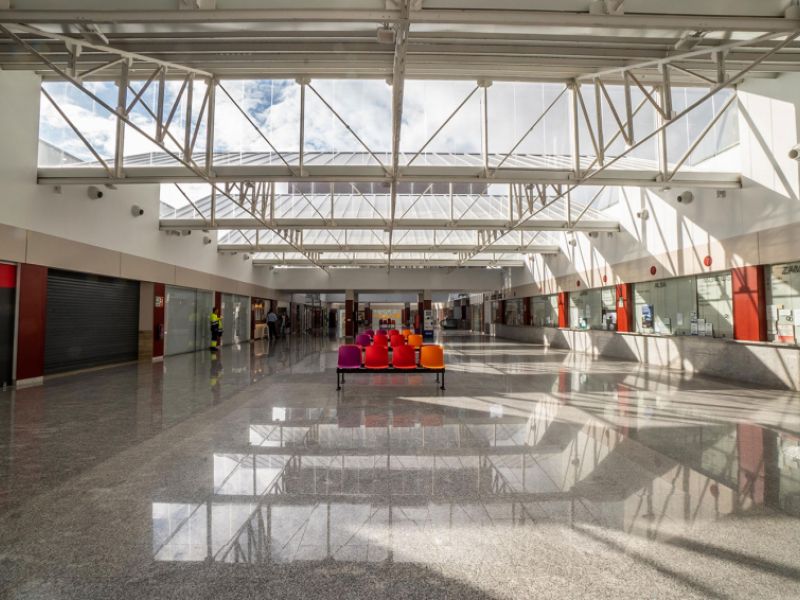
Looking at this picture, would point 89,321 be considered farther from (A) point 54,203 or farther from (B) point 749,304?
(B) point 749,304

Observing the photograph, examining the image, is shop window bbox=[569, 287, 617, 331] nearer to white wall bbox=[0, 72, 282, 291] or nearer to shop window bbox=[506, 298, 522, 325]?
shop window bbox=[506, 298, 522, 325]

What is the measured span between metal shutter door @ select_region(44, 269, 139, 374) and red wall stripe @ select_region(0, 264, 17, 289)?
1.23 m

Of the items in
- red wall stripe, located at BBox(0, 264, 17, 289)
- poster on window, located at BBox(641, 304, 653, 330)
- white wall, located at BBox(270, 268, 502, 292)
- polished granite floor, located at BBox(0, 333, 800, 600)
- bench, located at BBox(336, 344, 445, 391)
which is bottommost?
→ polished granite floor, located at BBox(0, 333, 800, 600)

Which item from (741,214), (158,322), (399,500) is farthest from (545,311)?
(399,500)

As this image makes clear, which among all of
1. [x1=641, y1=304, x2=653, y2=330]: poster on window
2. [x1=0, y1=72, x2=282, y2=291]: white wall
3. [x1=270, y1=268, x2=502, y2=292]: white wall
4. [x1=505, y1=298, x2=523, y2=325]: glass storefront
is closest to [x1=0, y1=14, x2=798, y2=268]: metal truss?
[x1=0, y1=72, x2=282, y2=291]: white wall

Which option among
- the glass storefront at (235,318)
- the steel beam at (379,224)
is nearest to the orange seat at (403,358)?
the steel beam at (379,224)

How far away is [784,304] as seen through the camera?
9125 mm

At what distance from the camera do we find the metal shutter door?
35.5 feet

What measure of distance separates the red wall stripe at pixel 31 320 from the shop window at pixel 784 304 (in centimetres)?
1665

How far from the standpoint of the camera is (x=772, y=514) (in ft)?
10.9

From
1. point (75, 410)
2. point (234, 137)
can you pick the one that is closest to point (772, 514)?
point (75, 410)

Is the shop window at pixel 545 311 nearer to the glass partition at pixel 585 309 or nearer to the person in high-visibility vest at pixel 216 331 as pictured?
the glass partition at pixel 585 309

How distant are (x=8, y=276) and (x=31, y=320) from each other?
3.55ft

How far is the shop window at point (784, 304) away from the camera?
8.84 metres
